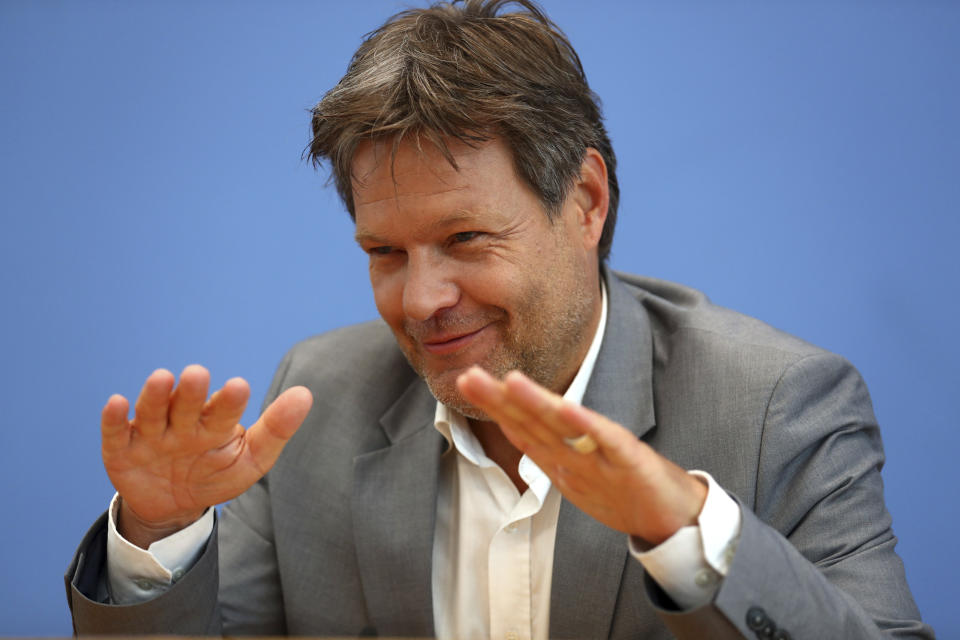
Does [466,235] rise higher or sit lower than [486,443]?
higher

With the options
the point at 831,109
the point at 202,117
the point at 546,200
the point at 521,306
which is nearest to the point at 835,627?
the point at 521,306

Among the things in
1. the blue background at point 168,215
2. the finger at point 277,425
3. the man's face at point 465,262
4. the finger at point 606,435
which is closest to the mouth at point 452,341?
the man's face at point 465,262

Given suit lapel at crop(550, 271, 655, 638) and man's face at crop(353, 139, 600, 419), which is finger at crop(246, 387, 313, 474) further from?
suit lapel at crop(550, 271, 655, 638)

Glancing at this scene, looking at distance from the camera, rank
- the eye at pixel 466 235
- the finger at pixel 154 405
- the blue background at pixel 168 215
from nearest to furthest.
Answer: the finger at pixel 154 405 < the eye at pixel 466 235 < the blue background at pixel 168 215

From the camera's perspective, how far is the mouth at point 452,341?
141 centimetres

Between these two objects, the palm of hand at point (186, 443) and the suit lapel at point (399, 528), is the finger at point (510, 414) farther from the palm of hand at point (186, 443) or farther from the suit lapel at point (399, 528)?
the suit lapel at point (399, 528)

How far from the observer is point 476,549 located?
1.54 metres

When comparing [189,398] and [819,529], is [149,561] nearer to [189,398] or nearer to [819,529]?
[189,398]

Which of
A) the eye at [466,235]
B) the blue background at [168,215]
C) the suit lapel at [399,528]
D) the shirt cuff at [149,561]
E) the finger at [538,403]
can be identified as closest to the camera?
the finger at [538,403]

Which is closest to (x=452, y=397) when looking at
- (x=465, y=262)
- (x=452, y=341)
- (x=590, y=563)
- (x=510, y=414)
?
Result: (x=452, y=341)

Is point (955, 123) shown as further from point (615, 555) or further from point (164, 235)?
point (164, 235)

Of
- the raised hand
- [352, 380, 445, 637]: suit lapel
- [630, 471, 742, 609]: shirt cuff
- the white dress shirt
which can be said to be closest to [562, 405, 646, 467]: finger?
the raised hand

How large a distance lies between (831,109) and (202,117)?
148cm

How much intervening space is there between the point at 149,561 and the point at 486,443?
1.88 ft
